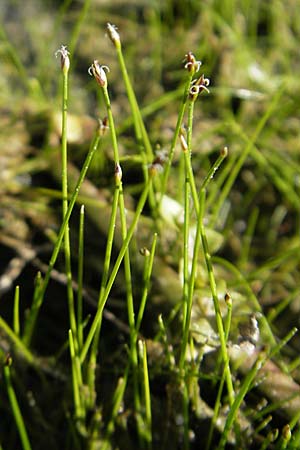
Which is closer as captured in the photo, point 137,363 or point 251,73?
point 137,363

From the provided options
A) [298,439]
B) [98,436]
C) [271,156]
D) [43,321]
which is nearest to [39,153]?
[43,321]

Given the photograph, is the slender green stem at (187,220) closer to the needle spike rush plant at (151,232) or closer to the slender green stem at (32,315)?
the needle spike rush plant at (151,232)

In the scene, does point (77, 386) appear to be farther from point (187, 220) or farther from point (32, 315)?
point (187, 220)

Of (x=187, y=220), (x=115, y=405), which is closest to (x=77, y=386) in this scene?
(x=115, y=405)

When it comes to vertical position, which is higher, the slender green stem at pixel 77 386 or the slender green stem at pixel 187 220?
the slender green stem at pixel 187 220

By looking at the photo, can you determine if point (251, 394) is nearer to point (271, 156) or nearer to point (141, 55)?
point (271, 156)

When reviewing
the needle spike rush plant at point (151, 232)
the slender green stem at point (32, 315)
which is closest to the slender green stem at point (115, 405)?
the needle spike rush plant at point (151, 232)

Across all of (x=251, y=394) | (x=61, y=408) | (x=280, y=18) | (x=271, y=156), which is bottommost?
(x=61, y=408)

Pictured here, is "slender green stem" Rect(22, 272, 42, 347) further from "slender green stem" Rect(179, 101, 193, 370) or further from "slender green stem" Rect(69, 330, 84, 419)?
"slender green stem" Rect(179, 101, 193, 370)
